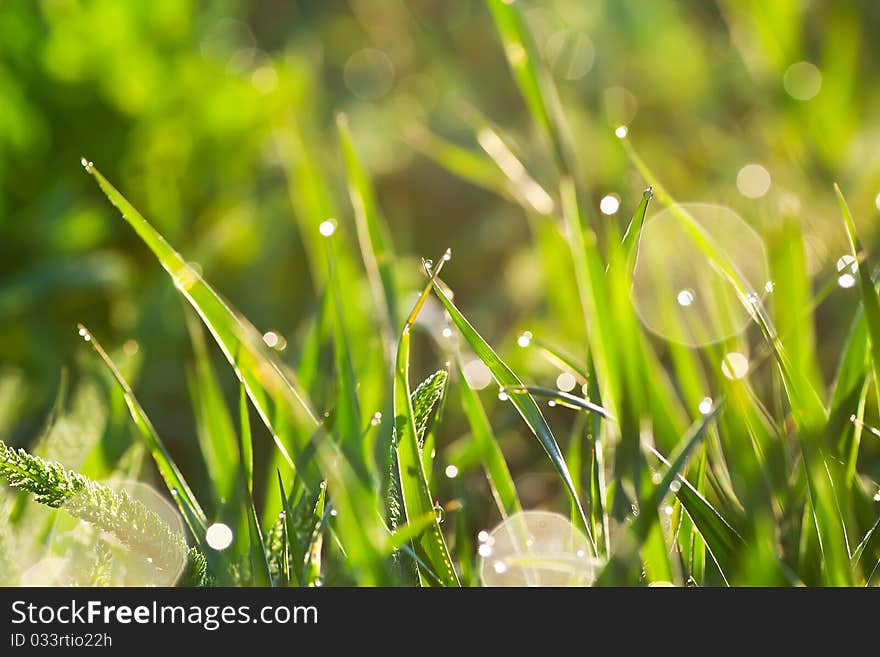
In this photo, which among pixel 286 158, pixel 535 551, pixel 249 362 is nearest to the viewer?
pixel 249 362

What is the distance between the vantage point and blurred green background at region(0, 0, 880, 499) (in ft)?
3.42

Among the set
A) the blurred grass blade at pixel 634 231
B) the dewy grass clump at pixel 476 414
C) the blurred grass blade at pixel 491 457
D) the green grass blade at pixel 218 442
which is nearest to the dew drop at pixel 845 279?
the dewy grass clump at pixel 476 414

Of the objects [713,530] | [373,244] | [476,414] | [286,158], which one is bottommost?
[713,530]

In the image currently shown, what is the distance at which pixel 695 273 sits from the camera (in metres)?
0.88

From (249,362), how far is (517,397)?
0.16m

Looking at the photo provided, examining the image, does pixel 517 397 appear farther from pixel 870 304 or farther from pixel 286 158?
pixel 286 158

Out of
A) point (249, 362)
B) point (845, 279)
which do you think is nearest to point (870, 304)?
point (845, 279)

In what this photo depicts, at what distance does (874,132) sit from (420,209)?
714mm

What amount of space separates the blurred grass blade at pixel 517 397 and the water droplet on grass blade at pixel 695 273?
0.50 feet

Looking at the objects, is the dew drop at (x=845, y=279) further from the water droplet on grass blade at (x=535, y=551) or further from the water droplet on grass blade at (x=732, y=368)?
the water droplet on grass blade at (x=535, y=551)

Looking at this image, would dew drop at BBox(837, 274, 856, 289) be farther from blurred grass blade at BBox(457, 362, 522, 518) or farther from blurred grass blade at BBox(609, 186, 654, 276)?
blurred grass blade at BBox(457, 362, 522, 518)
